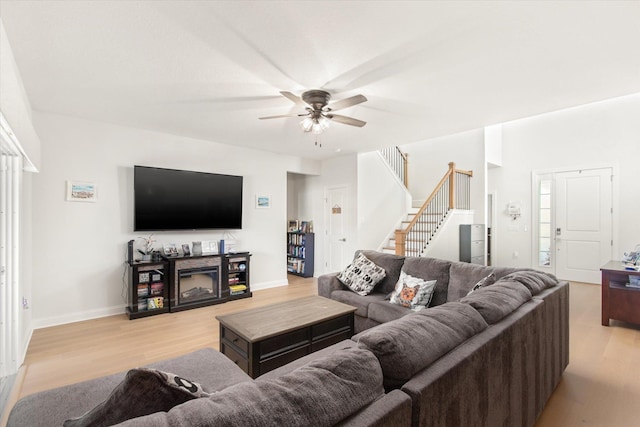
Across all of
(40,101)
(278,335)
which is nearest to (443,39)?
(278,335)

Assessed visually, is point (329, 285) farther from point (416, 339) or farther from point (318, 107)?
point (416, 339)

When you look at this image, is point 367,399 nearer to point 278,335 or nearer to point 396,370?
point 396,370

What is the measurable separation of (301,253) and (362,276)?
3.32 m

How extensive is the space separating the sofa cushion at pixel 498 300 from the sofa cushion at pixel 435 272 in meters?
0.97

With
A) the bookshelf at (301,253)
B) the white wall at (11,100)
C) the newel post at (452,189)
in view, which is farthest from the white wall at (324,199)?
the white wall at (11,100)

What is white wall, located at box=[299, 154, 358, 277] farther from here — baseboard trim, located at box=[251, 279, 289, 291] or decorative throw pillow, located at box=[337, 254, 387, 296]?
decorative throw pillow, located at box=[337, 254, 387, 296]

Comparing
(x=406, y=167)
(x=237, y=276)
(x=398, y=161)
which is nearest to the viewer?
(x=237, y=276)

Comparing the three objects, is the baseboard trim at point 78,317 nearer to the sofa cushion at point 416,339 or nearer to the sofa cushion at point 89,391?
the sofa cushion at point 89,391

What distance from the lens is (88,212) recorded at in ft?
12.8

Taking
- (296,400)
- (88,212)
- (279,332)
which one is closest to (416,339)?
(296,400)

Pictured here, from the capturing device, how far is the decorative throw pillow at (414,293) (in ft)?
9.57

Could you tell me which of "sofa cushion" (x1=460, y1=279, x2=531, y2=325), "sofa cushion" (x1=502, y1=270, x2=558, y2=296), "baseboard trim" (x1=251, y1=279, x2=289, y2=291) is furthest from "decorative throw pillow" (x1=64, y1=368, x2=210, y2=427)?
"baseboard trim" (x1=251, y1=279, x2=289, y2=291)

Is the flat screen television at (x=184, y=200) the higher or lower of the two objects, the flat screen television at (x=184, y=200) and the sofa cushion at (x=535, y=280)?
the higher

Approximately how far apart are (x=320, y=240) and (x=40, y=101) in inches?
185
